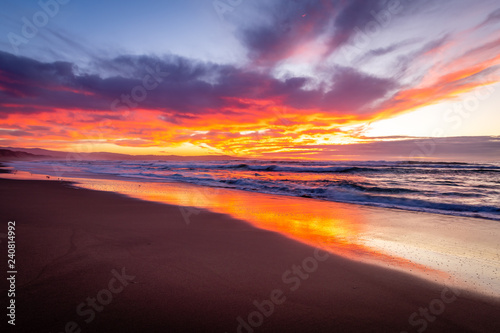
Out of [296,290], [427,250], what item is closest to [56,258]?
[296,290]

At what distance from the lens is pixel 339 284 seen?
9.45ft

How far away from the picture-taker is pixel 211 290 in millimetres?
2572

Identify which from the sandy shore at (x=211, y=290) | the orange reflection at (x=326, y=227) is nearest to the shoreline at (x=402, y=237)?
the orange reflection at (x=326, y=227)

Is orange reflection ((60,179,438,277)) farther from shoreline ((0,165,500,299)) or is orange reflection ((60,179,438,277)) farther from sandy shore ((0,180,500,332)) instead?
sandy shore ((0,180,500,332))

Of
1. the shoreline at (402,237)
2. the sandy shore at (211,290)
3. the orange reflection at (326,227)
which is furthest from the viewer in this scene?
the orange reflection at (326,227)

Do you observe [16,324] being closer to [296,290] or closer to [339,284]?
[296,290]

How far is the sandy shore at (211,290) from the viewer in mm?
2092

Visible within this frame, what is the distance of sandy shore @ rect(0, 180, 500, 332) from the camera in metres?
2.09

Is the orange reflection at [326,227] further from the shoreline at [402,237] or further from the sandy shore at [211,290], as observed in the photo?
the sandy shore at [211,290]

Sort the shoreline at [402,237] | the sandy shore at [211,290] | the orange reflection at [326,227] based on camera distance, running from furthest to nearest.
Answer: the orange reflection at [326,227] < the shoreline at [402,237] < the sandy shore at [211,290]

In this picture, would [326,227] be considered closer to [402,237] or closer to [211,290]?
[402,237]

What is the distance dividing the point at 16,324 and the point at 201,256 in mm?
1931

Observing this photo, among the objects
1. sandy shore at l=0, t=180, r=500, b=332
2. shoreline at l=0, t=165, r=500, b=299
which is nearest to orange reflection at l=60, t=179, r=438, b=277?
shoreline at l=0, t=165, r=500, b=299

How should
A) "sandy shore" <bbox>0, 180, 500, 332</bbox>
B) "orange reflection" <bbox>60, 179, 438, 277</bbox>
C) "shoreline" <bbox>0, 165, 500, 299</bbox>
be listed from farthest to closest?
"orange reflection" <bbox>60, 179, 438, 277</bbox>, "shoreline" <bbox>0, 165, 500, 299</bbox>, "sandy shore" <bbox>0, 180, 500, 332</bbox>
